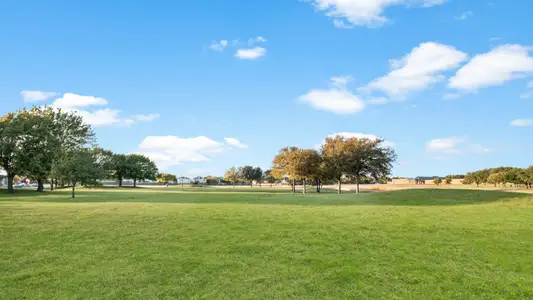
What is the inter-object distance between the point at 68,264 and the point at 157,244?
2.84m

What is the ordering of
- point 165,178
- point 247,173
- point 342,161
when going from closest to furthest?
point 342,161, point 247,173, point 165,178

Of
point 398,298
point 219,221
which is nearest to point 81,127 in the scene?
point 219,221

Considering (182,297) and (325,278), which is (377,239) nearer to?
(325,278)

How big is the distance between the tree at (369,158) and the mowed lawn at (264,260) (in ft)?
170

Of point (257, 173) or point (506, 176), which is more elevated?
point (257, 173)

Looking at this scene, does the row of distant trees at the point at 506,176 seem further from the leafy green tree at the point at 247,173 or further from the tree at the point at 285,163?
the leafy green tree at the point at 247,173

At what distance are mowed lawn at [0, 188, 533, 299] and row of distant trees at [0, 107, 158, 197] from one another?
106 ft

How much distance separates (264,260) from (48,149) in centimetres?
6693

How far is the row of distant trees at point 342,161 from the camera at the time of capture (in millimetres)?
67875

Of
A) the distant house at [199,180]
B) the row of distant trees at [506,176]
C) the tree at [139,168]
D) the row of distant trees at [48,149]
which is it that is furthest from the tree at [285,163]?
the distant house at [199,180]

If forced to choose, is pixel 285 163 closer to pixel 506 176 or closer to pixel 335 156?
pixel 335 156

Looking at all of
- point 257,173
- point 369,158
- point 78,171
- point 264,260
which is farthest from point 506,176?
point 264,260

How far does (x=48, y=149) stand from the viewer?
63625mm

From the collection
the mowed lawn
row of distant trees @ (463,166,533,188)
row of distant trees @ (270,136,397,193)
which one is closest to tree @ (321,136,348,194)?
row of distant trees @ (270,136,397,193)
